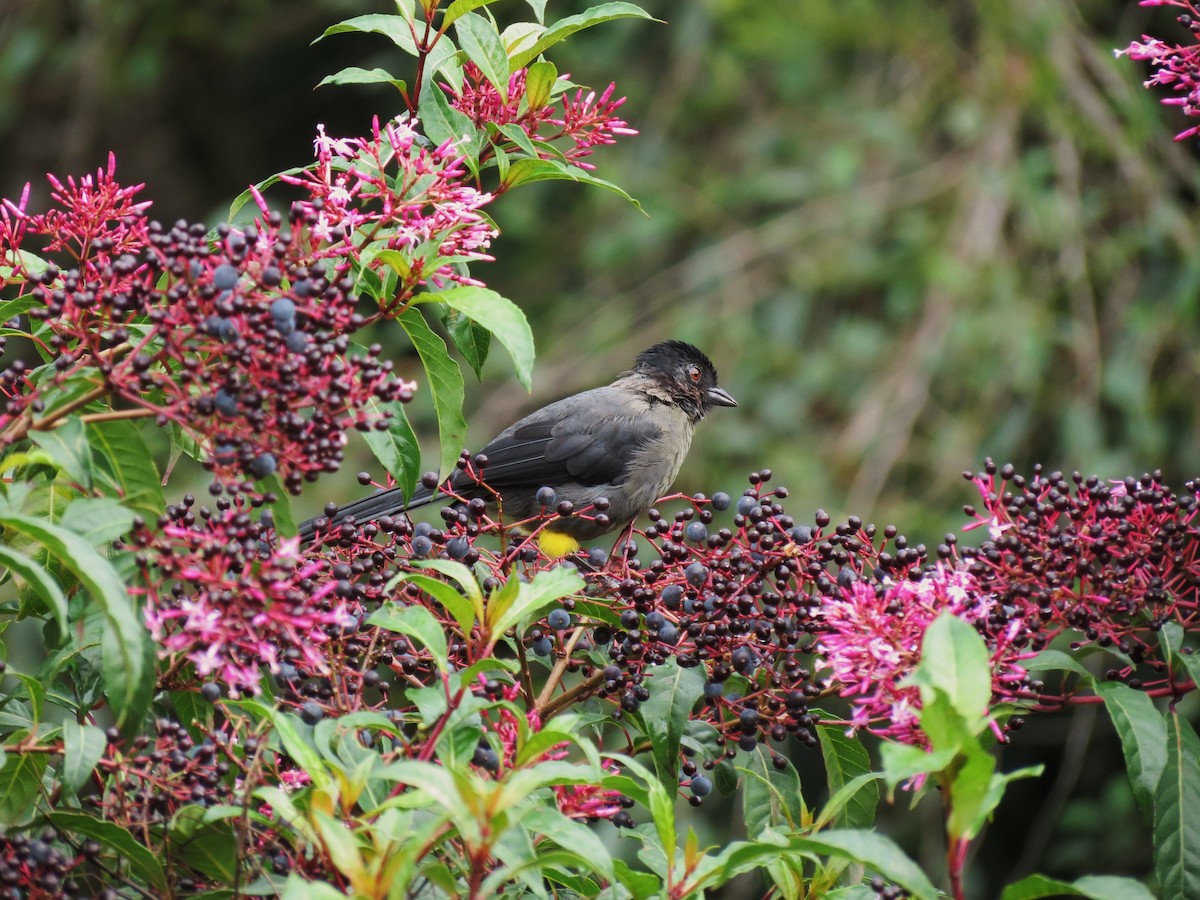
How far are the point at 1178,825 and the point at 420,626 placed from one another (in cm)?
128

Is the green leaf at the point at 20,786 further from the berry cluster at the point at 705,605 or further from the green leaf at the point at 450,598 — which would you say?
the green leaf at the point at 450,598

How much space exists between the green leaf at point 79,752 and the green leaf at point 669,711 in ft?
2.67

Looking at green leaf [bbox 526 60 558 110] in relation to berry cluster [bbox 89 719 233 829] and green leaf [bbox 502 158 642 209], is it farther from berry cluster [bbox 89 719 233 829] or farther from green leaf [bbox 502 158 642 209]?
berry cluster [bbox 89 719 233 829]

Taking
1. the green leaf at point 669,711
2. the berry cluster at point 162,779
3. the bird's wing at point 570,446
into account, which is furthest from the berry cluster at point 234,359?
the bird's wing at point 570,446

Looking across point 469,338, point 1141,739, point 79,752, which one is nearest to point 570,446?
point 469,338

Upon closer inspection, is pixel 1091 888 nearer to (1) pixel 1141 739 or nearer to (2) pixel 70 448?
(1) pixel 1141 739

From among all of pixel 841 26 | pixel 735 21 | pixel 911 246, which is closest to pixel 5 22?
pixel 735 21

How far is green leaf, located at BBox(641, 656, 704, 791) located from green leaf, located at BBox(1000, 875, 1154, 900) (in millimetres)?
609

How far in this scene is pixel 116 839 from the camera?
1.84 metres

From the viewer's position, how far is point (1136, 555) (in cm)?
224

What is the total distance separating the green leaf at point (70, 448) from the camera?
5.57 feet

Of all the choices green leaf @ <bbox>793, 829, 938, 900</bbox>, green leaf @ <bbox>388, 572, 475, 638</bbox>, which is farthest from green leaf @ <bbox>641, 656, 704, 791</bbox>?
green leaf @ <bbox>793, 829, 938, 900</bbox>

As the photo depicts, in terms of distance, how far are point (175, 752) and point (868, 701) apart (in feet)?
3.19

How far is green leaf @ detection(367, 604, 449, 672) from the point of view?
5.84 ft
